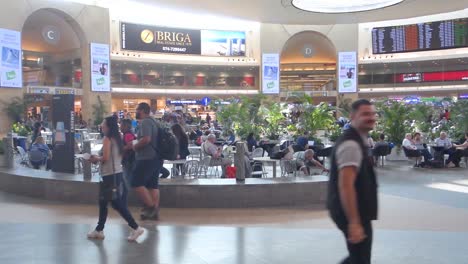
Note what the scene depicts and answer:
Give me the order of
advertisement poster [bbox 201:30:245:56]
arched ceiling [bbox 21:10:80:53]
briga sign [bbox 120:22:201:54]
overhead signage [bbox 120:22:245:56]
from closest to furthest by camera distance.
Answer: arched ceiling [bbox 21:10:80:53] < briga sign [bbox 120:22:201:54] < overhead signage [bbox 120:22:245:56] < advertisement poster [bbox 201:30:245:56]

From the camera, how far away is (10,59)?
84.8 feet

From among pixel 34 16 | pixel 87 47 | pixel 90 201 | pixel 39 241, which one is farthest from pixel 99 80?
pixel 39 241

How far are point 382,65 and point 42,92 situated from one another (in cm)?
2975

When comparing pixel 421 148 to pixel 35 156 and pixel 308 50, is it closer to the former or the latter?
pixel 35 156

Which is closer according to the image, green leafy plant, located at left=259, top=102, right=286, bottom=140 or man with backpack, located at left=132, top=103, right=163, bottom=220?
man with backpack, located at left=132, top=103, right=163, bottom=220

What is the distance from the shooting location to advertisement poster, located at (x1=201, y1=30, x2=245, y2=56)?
41.5 meters

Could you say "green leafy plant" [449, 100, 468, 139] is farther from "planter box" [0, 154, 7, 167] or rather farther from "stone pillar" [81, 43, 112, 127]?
"stone pillar" [81, 43, 112, 127]

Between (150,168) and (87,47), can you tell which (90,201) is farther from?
(87,47)

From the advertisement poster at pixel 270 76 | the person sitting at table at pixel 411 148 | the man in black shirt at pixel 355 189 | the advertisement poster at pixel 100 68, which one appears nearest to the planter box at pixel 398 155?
the person sitting at table at pixel 411 148

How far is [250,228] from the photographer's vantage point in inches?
245

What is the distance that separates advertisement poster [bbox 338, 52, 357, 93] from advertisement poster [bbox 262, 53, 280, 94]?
17.0 ft

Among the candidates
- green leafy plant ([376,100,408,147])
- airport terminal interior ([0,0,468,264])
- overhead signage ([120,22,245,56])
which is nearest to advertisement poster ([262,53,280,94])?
airport terminal interior ([0,0,468,264])

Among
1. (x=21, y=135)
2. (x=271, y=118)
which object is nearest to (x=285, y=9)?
(x=271, y=118)

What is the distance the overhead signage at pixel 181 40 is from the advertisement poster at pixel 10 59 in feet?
36.8
